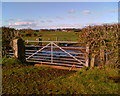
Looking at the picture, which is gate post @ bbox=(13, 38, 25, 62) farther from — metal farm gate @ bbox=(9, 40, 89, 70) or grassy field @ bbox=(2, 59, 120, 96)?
grassy field @ bbox=(2, 59, 120, 96)

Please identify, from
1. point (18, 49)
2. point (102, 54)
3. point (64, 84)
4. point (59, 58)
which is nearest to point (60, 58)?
point (59, 58)

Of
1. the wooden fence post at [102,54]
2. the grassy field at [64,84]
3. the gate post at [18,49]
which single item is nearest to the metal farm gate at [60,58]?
the gate post at [18,49]

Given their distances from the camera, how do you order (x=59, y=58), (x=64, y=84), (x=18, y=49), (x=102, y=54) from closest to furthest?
(x=64, y=84) → (x=102, y=54) → (x=59, y=58) → (x=18, y=49)

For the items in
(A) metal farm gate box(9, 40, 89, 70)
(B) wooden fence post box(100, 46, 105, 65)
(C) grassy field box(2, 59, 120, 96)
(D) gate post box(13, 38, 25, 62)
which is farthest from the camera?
(D) gate post box(13, 38, 25, 62)

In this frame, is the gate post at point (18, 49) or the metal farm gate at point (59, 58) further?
the gate post at point (18, 49)

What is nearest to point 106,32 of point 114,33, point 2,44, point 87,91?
point 114,33

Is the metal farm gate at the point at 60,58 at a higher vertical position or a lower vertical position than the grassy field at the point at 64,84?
higher

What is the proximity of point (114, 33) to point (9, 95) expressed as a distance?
4.63m

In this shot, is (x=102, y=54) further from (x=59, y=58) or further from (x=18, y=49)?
(x=18, y=49)

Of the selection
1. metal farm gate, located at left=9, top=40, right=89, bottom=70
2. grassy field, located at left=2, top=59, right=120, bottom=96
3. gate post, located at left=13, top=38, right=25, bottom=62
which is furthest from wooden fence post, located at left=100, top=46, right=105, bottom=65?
gate post, located at left=13, top=38, right=25, bottom=62

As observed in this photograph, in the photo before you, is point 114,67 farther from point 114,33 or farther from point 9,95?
A: point 9,95

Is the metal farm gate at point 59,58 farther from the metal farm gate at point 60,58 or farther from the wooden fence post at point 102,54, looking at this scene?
the wooden fence post at point 102,54

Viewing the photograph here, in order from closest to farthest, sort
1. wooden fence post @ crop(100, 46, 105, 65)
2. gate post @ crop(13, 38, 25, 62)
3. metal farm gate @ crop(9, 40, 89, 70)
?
wooden fence post @ crop(100, 46, 105, 65)
metal farm gate @ crop(9, 40, 89, 70)
gate post @ crop(13, 38, 25, 62)

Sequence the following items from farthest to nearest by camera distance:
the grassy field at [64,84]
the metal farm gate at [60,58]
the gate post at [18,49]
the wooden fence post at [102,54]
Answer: the gate post at [18,49], the metal farm gate at [60,58], the wooden fence post at [102,54], the grassy field at [64,84]
